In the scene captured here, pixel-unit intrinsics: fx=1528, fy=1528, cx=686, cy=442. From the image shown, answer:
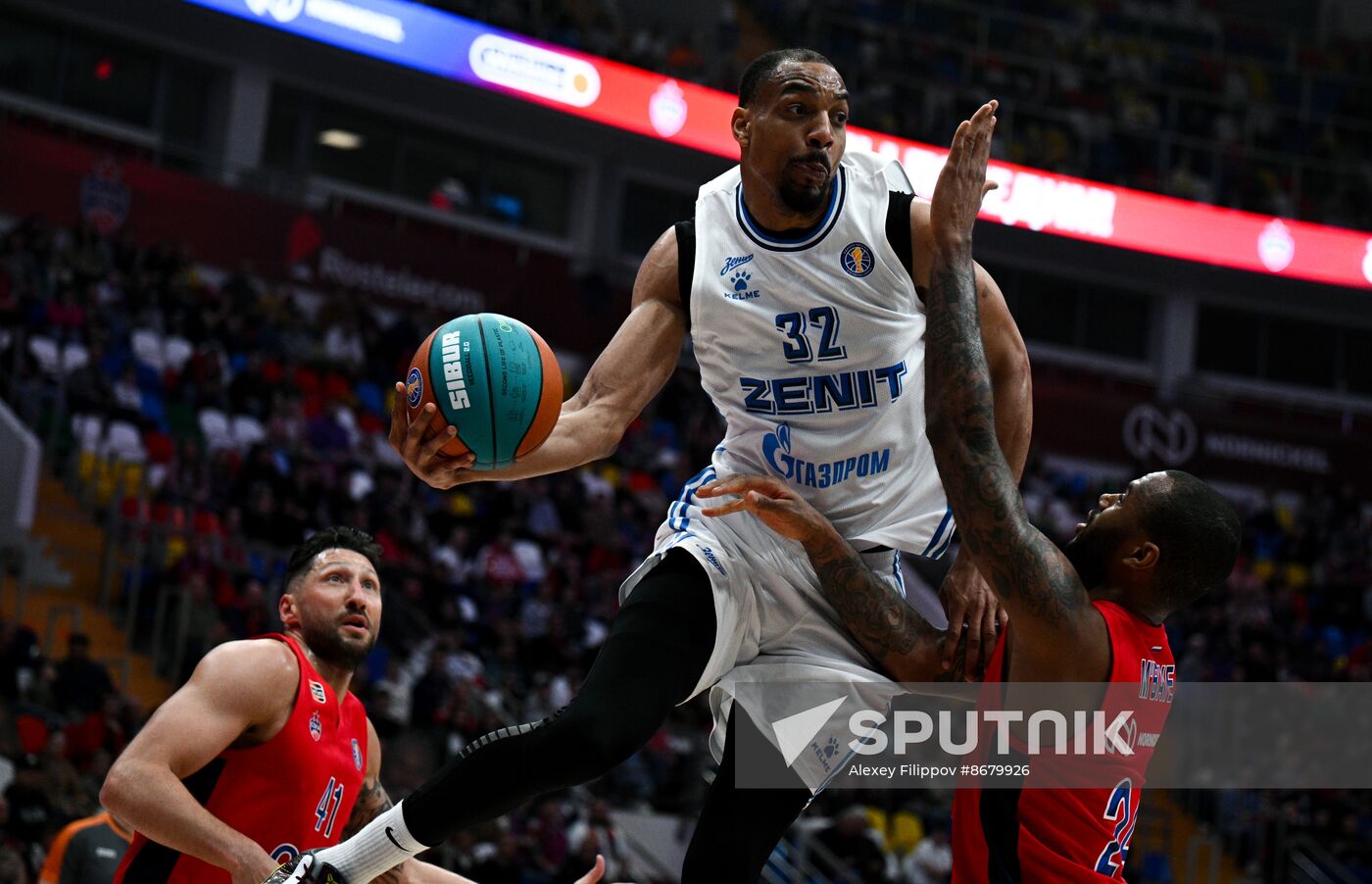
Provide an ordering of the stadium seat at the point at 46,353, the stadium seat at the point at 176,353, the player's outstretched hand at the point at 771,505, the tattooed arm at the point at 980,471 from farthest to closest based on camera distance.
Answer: the stadium seat at the point at 176,353 < the stadium seat at the point at 46,353 < the player's outstretched hand at the point at 771,505 < the tattooed arm at the point at 980,471

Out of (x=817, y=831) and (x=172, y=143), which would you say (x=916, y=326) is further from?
(x=172, y=143)

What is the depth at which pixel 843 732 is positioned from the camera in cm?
424

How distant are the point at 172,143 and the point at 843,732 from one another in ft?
55.6

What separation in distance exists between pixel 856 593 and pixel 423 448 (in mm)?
1221

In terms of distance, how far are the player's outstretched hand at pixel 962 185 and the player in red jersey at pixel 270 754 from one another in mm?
2068

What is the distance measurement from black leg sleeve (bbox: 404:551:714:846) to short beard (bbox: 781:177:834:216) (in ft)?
3.59

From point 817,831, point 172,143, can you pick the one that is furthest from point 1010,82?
point 817,831

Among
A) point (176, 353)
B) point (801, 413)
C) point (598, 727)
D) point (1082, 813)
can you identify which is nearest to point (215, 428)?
point (176, 353)

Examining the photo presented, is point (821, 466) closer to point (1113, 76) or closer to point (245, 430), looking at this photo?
point (245, 430)

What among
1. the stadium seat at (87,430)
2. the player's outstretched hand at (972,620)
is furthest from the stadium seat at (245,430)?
the player's outstretched hand at (972,620)

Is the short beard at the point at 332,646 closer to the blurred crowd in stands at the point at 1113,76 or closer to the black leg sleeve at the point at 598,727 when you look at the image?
the black leg sleeve at the point at 598,727

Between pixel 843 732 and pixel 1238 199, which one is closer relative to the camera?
pixel 843 732

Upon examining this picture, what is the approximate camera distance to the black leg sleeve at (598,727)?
11.7ft

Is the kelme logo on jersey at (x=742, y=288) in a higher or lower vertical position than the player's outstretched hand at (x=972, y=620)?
higher
